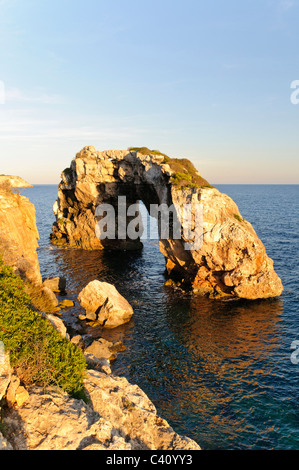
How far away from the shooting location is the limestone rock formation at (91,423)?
11.9 meters

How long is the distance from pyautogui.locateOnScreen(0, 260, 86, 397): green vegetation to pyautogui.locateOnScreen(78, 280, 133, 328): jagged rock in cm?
1866

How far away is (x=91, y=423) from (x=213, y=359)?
702 inches

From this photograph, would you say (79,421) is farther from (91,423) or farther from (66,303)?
(66,303)

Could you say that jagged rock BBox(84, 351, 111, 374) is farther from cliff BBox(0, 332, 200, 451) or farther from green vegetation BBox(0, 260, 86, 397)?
green vegetation BBox(0, 260, 86, 397)

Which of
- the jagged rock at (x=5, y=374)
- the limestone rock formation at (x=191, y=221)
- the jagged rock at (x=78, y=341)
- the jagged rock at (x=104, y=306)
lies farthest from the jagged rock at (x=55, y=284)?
the jagged rock at (x=5, y=374)

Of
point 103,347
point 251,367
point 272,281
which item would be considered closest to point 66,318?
point 103,347

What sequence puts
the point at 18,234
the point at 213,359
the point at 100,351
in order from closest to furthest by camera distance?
the point at 100,351
the point at 213,359
the point at 18,234

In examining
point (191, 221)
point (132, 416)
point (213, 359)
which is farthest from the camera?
point (191, 221)

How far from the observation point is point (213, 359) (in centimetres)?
2819

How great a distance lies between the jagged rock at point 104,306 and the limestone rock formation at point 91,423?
18.3 metres

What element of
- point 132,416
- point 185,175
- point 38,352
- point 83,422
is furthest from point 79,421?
point 185,175

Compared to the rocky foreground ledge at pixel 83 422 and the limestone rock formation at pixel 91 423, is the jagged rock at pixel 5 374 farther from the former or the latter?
the limestone rock formation at pixel 91 423

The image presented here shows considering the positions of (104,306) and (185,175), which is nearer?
(104,306)
